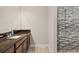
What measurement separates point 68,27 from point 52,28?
0.91ft

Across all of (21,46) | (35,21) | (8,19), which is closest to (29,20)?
(35,21)

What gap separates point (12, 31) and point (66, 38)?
0.94 metres

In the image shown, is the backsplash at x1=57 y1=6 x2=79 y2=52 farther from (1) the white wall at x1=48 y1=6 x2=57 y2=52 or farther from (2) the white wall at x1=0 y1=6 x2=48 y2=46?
(2) the white wall at x1=0 y1=6 x2=48 y2=46

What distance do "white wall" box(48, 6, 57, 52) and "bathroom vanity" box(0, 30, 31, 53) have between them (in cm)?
38

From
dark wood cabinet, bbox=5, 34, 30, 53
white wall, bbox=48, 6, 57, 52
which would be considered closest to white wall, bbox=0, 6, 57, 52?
white wall, bbox=48, 6, 57, 52

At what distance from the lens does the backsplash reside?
211 cm

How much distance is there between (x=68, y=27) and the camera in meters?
2.14

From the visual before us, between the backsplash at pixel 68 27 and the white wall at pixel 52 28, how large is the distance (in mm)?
53

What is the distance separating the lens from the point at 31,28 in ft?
7.07
